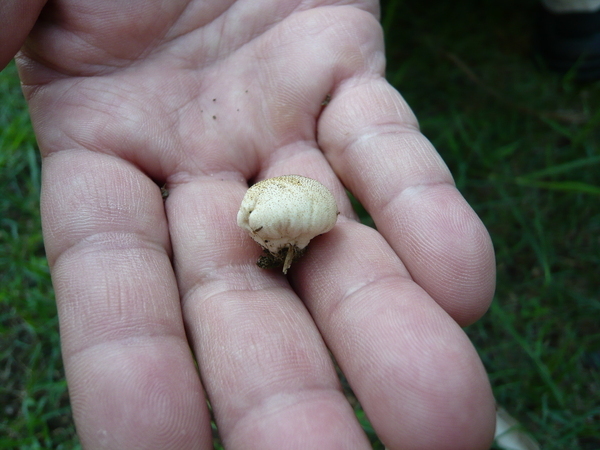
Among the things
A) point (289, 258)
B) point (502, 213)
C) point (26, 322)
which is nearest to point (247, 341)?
A: point (289, 258)

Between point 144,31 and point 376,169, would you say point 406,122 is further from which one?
point 144,31

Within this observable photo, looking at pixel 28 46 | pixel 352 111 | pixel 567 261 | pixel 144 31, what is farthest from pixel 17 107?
pixel 567 261

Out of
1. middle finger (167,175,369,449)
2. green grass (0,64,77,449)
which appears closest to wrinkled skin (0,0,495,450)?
middle finger (167,175,369,449)

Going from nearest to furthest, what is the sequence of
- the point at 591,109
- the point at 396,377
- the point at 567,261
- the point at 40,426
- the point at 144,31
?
the point at 396,377 < the point at 144,31 < the point at 40,426 < the point at 567,261 < the point at 591,109

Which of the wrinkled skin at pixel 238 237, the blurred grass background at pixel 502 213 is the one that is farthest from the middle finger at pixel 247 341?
the blurred grass background at pixel 502 213

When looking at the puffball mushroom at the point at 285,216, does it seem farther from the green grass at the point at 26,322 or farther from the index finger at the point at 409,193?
the green grass at the point at 26,322

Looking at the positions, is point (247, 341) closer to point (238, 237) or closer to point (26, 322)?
point (238, 237)

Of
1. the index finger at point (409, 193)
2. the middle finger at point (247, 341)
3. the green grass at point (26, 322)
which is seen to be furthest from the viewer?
the green grass at point (26, 322)
